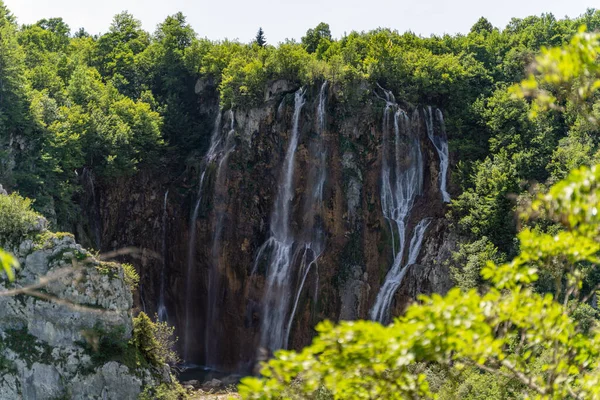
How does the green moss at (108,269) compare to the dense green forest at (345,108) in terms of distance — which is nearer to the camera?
the green moss at (108,269)

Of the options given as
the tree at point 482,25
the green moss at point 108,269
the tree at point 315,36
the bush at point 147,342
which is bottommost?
the bush at point 147,342

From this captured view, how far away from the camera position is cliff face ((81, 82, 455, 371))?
3250cm

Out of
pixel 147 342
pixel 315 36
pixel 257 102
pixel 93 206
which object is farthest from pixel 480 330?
pixel 315 36

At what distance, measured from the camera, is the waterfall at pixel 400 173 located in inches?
1266

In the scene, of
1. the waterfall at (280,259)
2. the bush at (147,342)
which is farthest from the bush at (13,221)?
the waterfall at (280,259)

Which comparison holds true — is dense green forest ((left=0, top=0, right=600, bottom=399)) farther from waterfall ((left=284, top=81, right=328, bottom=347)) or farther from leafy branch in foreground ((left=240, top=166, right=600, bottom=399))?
leafy branch in foreground ((left=240, top=166, right=600, bottom=399))

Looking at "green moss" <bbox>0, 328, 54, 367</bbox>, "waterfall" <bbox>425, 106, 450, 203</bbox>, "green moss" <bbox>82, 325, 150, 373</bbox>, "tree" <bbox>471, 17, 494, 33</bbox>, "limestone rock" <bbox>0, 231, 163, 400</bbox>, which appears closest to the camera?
"limestone rock" <bbox>0, 231, 163, 400</bbox>

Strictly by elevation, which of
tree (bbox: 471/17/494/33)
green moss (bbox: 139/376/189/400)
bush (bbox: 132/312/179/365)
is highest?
tree (bbox: 471/17/494/33)

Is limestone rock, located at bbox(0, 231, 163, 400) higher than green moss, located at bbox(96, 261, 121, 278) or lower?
lower

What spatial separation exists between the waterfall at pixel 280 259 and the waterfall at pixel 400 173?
488 cm

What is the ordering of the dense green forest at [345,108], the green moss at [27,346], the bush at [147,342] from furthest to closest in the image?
the dense green forest at [345,108] → the bush at [147,342] → the green moss at [27,346]

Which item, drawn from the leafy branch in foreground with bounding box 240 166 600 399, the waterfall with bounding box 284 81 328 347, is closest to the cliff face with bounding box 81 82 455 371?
the waterfall with bounding box 284 81 328 347

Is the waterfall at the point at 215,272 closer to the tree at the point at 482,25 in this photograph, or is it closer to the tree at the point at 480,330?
the tree at the point at 482,25

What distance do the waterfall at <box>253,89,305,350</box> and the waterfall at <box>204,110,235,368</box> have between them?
2.61 meters
